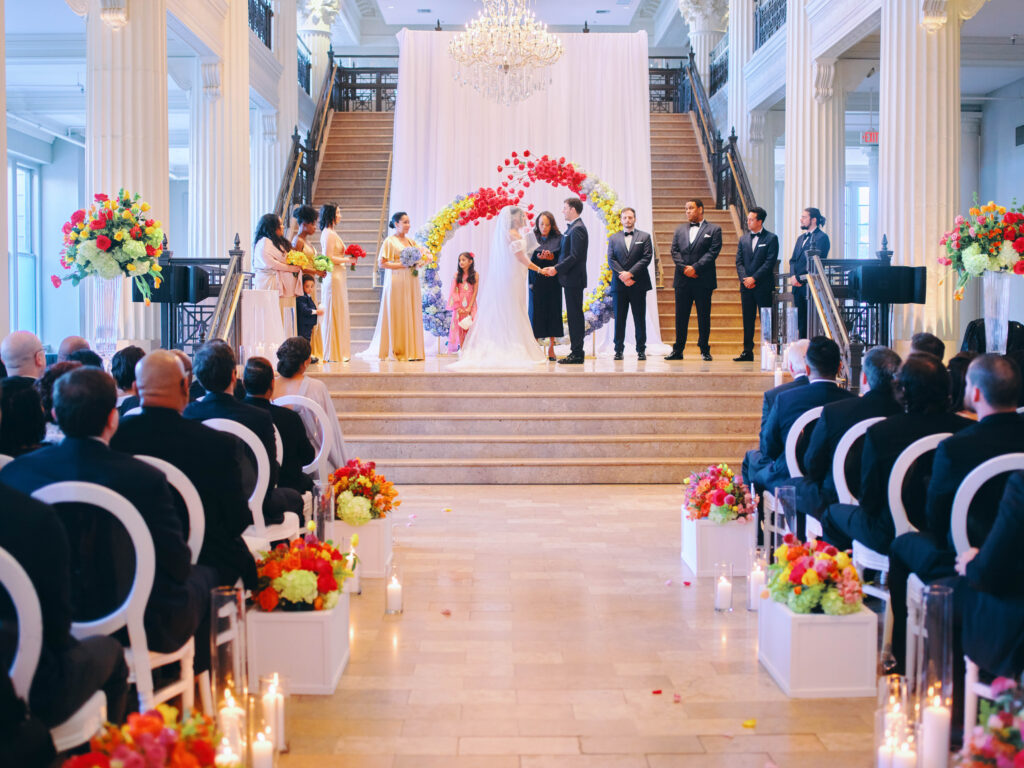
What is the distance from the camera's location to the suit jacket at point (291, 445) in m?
4.66

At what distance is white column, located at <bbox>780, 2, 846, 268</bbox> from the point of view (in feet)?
43.4

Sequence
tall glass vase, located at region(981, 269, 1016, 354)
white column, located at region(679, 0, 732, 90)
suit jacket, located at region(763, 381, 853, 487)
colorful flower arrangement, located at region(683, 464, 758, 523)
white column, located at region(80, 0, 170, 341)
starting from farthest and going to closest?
white column, located at region(679, 0, 732, 90) → white column, located at region(80, 0, 170, 341) → tall glass vase, located at region(981, 269, 1016, 354) → colorful flower arrangement, located at region(683, 464, 758, 523) → suit jacket, located at region(763, 381, 853, 487)

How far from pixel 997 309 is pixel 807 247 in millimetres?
3204

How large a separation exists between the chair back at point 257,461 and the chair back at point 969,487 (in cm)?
250

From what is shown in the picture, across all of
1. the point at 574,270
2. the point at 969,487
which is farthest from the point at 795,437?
the point at 574,270

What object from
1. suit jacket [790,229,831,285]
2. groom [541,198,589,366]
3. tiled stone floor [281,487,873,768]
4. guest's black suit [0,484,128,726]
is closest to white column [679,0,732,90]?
suit jacket [790,229,831,285]

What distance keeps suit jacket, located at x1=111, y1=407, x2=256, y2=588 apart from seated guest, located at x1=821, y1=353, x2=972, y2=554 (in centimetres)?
226

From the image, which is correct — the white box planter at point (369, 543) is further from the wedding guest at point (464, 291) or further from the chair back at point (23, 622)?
the wedding guest at point (464, 291)

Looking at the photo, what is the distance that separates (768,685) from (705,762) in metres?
0.76

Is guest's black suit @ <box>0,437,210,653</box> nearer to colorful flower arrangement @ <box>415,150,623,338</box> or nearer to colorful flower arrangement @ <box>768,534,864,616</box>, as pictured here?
colorful flower arrangement @ <box>768,534,864,616</box>

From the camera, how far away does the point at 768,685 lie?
12.2ft

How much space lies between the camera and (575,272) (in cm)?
1079

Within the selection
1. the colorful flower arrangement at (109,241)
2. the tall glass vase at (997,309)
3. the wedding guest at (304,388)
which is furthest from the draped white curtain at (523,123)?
the wedding guest at (304,388)

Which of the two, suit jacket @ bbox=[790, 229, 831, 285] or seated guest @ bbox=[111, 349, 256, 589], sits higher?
suit jacket @ bbox=[790, 229, 831, 285]
